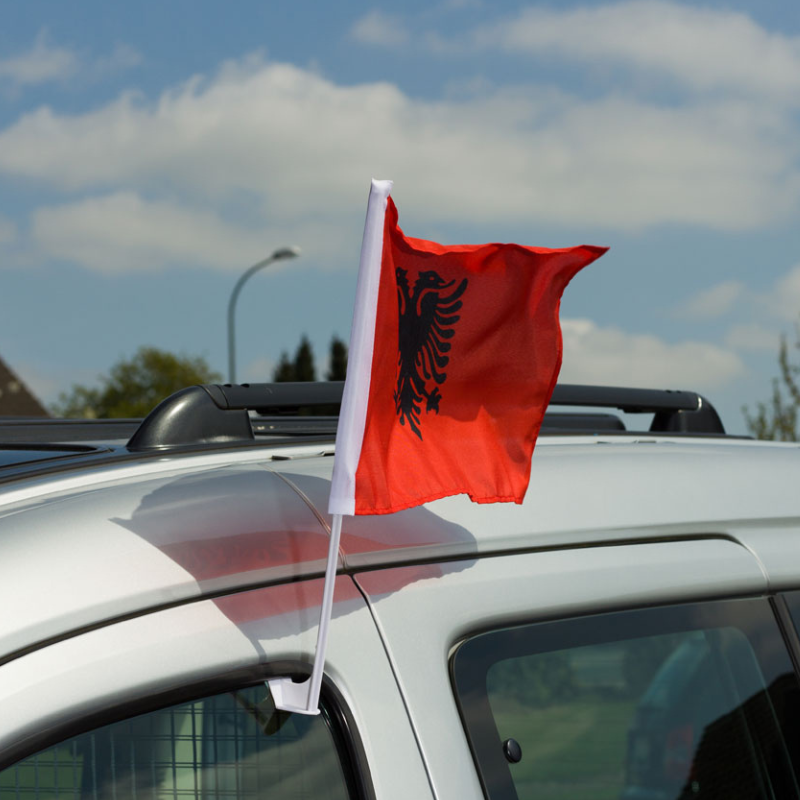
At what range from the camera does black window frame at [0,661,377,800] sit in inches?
46.3

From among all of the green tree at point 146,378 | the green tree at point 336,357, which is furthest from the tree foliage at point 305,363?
the green tree at point 146,378

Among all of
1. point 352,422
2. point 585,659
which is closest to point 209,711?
point 352,422

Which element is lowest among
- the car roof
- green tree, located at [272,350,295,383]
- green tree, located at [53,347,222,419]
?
the car roof

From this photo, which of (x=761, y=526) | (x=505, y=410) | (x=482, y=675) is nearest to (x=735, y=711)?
(x=761, y=526)

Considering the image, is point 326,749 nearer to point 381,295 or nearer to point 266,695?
point 266,695

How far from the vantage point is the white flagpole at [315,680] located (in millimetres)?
1312

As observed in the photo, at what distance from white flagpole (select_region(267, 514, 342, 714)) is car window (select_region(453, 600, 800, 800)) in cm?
24

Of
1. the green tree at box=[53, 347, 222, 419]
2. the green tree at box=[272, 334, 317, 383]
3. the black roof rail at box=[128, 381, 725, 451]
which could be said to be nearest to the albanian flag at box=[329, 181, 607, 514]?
the black roof rail at box=[128, 381, 725, 451]

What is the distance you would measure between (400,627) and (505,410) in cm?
36

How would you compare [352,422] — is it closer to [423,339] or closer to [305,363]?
[423,339]

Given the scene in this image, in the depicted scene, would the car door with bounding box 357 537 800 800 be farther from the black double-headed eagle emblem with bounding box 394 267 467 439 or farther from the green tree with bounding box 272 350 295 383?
the green tree with bounding box 272 350 295 383

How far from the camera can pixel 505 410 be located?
1592 mm

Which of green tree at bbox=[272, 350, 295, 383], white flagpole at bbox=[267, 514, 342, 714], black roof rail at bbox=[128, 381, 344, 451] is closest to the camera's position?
white flagpole at bbox=[267, 514, 342, 714]

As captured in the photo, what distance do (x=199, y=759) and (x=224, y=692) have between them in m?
0.09
